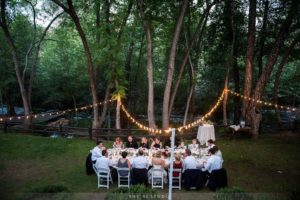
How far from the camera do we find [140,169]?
31.4 ft

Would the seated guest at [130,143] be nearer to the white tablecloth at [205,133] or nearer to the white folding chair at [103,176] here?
the white folding chair at [103,176]

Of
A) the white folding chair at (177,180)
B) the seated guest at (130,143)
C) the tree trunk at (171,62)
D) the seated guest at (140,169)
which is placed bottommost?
the white folding chair at (177,180)

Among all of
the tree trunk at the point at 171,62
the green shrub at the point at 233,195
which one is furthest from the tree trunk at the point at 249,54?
the green shrub at the point at 233,195

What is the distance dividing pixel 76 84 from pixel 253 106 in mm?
13189

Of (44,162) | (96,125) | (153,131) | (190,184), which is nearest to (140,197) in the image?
(190,184)

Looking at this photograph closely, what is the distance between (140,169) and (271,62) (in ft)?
32.5

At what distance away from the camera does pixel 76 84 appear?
81.9 feet

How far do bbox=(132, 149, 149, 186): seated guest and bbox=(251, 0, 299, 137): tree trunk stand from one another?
30.2ft

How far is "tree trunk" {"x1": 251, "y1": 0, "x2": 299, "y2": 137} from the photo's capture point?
1565cm

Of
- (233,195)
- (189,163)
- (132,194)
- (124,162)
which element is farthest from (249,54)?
(132,194)

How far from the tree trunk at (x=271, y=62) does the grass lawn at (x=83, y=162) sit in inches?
44.4

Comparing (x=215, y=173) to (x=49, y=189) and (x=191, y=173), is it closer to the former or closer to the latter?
(x=191, y=173)

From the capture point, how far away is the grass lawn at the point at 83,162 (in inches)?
402

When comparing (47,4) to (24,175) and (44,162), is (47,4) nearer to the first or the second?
(44,162)
